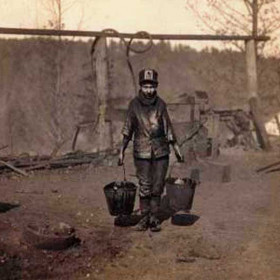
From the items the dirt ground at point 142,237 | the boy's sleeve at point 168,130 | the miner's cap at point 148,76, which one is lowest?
the dirt ground at point 142,237

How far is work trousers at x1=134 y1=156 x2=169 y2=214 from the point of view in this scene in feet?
29.2

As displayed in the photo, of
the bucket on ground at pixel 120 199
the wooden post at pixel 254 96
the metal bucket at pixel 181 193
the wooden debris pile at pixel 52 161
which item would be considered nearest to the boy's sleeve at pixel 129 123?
the bucket on ground at pixel 120 199

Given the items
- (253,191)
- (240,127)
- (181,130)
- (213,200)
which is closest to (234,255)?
(213,200)

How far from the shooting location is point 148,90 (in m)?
8.70

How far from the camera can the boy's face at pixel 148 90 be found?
28.5 ft

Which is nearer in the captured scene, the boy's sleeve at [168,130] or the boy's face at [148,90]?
the boy's face at [148,90]

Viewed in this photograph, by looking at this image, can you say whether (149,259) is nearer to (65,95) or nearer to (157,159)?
(157,159)

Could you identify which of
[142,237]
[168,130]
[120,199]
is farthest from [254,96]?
[142,237]

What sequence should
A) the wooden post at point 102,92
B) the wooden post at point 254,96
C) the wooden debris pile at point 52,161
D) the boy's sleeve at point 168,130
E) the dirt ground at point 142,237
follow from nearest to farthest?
the dirt ground at point 142,237, the boy's sleeve at point 168,130, the wooden debris pile at point 52,161, the wooden post at point 102,92, the wooden post at point 254,96

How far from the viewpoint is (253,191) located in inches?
469

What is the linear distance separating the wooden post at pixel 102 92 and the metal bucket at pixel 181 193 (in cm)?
439

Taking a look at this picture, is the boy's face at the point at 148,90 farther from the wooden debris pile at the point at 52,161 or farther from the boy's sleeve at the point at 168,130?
the wooden debris pile at the point at 52,161

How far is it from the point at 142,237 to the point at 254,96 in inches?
354

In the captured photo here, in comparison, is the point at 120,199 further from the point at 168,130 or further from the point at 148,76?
the point at 148,76
